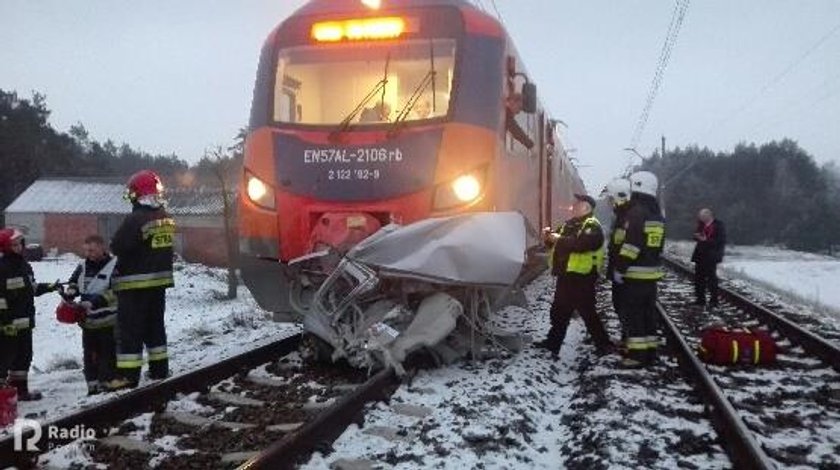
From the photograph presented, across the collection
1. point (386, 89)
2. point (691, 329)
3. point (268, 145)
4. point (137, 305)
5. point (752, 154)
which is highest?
point (752, 154)

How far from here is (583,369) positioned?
6613 millimetres

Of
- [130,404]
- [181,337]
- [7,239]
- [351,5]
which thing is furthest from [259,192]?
[181,337]

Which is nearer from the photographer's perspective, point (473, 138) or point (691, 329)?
point (473, 138)

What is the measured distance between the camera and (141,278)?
5.64 metres

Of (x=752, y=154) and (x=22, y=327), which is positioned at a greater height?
(x=752, y=154)

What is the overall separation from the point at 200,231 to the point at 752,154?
194 ft

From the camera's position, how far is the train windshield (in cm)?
668

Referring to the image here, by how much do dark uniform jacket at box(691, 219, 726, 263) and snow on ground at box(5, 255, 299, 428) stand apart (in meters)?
6.74

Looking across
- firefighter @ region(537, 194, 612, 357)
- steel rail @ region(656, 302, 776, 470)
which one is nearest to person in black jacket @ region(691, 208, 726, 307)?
firefighter @ region(537, 194, 612, 357)

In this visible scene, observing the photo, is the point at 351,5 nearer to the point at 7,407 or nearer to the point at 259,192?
the point at 259,192

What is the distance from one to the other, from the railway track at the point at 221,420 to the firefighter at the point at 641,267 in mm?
2604

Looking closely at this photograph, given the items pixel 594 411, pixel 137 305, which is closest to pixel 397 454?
pixel 594 411

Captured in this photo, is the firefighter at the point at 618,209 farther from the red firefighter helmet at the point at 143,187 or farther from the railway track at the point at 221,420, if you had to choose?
the red firefighter helmet at the point at 143,187

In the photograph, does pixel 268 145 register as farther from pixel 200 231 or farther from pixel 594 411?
pixel 200 231
